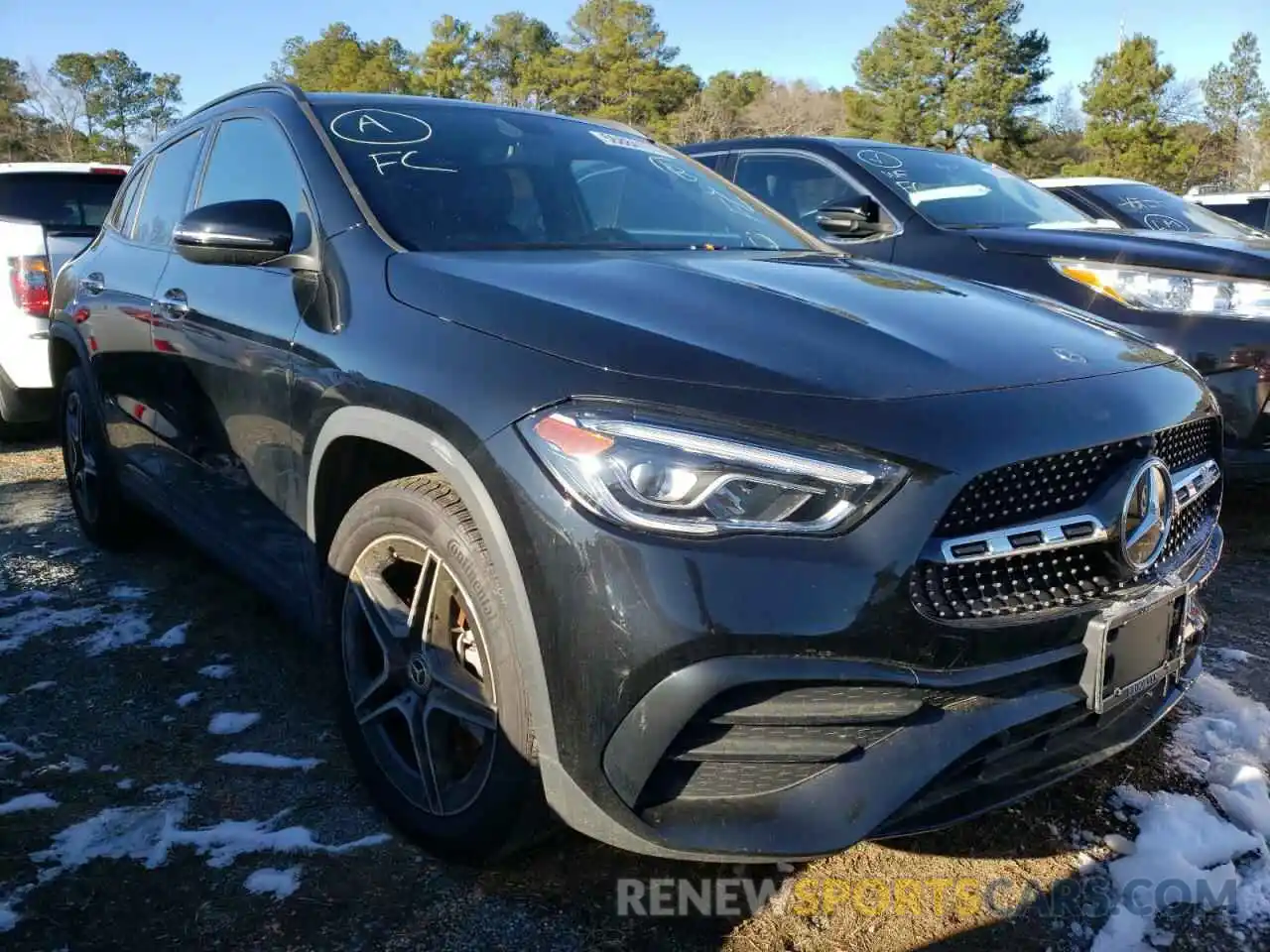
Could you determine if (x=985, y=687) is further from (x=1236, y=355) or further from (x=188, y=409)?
(x=1236, y=355)

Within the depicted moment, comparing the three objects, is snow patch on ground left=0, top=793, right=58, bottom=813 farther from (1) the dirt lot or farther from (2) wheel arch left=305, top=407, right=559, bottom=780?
(2) wheel arch left=305, top=407, right=559, bottom=780

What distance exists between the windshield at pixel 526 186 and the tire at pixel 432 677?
70 centimetres

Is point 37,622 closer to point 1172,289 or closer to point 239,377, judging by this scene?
point 239,377

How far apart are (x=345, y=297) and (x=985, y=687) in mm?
1543

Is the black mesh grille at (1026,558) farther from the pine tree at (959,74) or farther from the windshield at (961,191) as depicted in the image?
the pine tree at (959,74)

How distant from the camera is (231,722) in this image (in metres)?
2.81

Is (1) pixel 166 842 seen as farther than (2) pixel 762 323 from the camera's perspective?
Yes

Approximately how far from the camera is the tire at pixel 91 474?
4.00m

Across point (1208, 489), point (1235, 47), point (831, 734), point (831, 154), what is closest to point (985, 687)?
point (831, 734)

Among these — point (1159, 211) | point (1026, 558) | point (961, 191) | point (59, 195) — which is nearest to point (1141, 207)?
point (1159, 211)

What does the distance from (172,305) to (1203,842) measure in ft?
10.1

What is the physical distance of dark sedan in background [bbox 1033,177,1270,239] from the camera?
654 centimetres

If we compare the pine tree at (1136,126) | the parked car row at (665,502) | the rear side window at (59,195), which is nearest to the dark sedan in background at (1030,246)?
the parked car row at (665,502)

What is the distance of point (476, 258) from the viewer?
2.26 metres
